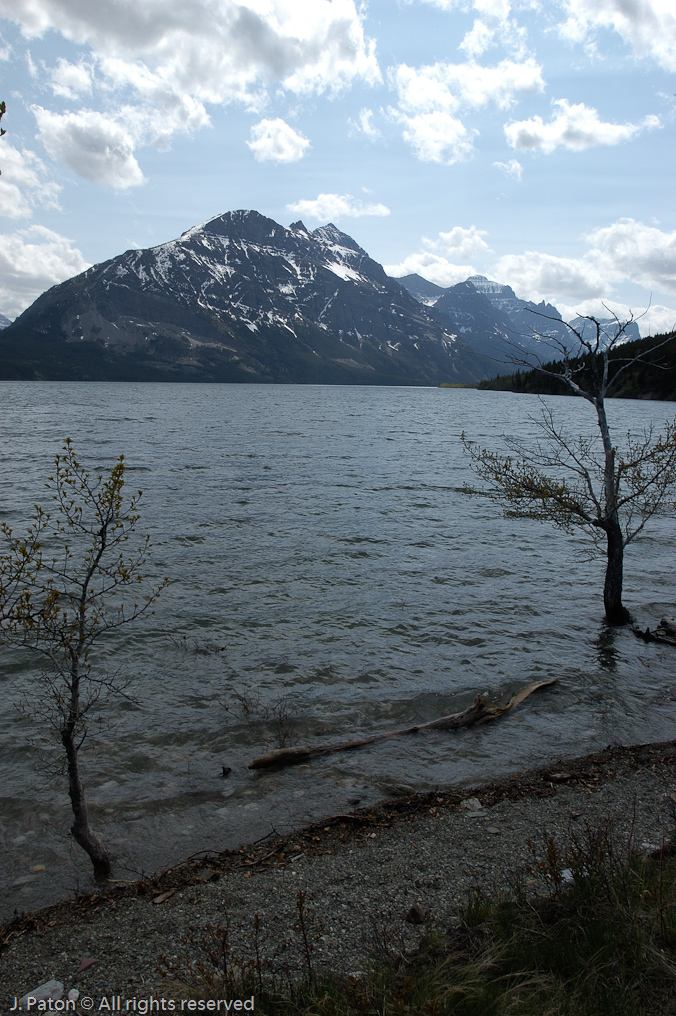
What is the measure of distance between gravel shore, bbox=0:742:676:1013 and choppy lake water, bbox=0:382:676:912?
736mm

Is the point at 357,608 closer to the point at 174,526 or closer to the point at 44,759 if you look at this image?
the point at 44,759

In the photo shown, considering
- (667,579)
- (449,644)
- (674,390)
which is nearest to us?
(449,644)

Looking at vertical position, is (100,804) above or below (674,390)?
below

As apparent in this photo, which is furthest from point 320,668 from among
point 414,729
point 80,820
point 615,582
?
point 615,582

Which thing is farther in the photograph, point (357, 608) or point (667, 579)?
point (667, 579)

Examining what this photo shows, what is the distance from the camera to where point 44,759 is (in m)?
10.4

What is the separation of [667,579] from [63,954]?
23.7 metres

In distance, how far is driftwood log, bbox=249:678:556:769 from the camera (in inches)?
405

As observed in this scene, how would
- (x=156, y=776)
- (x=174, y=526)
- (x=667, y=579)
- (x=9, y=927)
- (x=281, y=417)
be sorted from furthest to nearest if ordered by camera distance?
1. (x=281, y=417)
2. (x=174, y=526)
3. (x=667, y=579)
4. (x=156, y=776)
5. (x=9, y=927)

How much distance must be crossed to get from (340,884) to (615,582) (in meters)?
13.9

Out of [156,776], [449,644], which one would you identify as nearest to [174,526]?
[449,644]

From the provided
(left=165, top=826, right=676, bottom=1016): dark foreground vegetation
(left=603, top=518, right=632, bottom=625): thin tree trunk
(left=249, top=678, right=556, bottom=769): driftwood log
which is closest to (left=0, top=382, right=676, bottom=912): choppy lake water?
(left=249, top=678, right=556, bottom=769): driftwood log

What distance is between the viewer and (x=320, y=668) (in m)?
14.5

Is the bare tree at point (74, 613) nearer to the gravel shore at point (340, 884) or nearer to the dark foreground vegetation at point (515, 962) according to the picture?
the gravel shore at point (340, 884)
